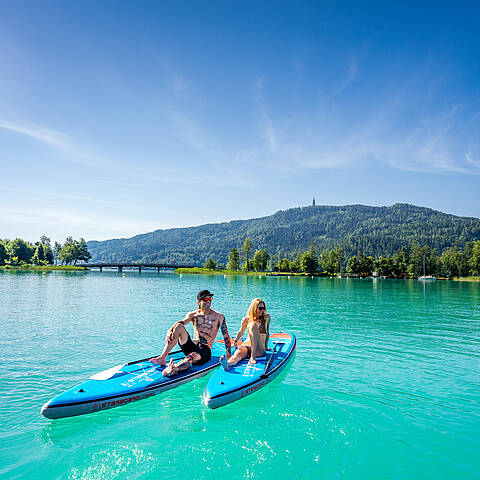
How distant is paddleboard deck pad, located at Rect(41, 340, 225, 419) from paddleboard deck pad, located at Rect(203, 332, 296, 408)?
1.10 m

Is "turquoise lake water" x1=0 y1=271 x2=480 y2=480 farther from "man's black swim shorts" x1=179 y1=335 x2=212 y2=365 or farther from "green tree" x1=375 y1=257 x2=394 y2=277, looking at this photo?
"green tree" x1=375 y1=257 x2=394 y2=277

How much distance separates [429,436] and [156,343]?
47.8ft

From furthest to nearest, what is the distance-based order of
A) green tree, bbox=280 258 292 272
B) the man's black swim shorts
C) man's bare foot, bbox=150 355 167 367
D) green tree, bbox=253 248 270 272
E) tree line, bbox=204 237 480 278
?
1. green tree, bbox=280 258 292 272
2. green tree, bbox=253 248 270 272
3. tree line, bbox=204 237 480 278
4. the man's black swim shorts
5. man's bare foot, bbox=150 355 167 367

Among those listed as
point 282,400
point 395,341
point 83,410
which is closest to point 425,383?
point 282,400

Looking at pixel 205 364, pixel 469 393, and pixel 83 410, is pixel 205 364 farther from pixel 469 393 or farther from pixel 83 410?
pixel 469 393

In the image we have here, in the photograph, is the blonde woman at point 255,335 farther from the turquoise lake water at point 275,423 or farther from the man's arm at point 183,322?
the man's arm at point 183,322

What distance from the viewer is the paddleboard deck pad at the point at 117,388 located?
8.64m

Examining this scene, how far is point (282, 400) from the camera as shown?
1103 centimetres

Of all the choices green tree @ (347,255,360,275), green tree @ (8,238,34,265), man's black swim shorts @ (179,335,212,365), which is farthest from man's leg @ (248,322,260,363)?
green tree @ (8,238,34,265)

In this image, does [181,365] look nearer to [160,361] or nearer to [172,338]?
A: [160,361]

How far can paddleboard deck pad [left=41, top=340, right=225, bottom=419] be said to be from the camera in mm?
8641

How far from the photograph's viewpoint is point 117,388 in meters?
9.48

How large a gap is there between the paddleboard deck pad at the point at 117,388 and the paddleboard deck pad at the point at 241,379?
1101 millimetres

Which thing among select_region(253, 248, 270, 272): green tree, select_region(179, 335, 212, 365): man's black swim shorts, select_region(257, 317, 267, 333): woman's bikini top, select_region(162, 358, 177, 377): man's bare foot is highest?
select_region(253, 248, 270, 272): green tree
